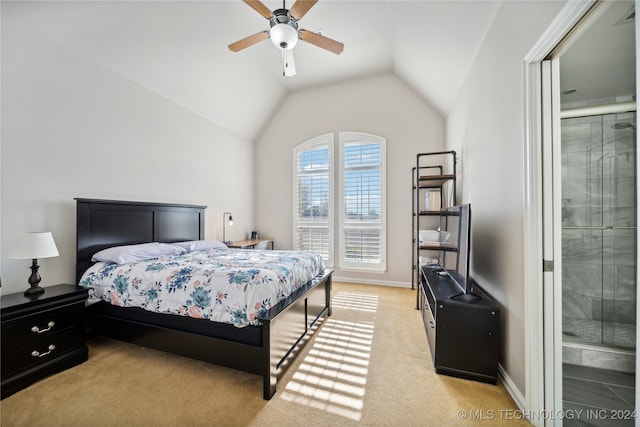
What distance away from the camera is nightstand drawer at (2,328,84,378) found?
5.73ft

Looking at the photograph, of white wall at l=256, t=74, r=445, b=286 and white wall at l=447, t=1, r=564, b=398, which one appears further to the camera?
white wall at l=256, t=74, r=445, b=286

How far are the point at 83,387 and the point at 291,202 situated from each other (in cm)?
377

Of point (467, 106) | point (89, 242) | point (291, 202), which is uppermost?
point (467, 106)

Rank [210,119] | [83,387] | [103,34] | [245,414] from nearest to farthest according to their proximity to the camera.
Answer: [245,414] < [83,387] < [103,34] < [210,119]

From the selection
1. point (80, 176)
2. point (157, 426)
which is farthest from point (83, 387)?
point (80, 176)

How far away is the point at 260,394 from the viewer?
176 cm

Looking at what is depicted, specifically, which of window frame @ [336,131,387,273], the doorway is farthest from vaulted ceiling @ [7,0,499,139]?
window frame @ [336,131,387,273]

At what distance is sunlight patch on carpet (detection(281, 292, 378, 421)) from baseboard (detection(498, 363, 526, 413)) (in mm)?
980

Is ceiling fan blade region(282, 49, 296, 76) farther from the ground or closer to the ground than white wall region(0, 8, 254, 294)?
farther from the ground

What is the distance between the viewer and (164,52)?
3.02 meters

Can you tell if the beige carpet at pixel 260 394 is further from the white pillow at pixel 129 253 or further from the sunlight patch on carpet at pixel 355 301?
the sunlight patch on carpet at pixel 355 301

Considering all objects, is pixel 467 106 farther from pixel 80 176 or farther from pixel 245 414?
pixel 80 176

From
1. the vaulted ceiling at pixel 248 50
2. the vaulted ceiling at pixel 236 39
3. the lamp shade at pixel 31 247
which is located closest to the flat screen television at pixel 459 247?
the vaulted ceiling at pixel 248 50

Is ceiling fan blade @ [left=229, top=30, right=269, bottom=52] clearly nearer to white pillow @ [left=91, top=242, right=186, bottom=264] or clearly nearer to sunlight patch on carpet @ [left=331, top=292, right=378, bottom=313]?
white pillow @ [left=91, top=242, right=186, bottom=264]
